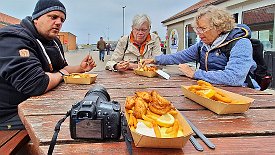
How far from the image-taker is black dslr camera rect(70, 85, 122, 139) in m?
0.85

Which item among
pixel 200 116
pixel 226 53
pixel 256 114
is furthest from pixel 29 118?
pixel 226 53

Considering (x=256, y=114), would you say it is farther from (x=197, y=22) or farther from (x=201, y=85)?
(x=197, y=22)

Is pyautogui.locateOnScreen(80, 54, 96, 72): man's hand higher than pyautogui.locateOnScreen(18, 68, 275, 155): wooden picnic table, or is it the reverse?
pyautogui.locateOnScreen(80, 54, 96, 72): man's hand

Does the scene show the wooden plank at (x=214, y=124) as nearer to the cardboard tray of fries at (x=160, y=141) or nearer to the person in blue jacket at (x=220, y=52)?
the cardboard tray of fries at (x=160, y=141)

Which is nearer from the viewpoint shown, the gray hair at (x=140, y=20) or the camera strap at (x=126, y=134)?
the camera strap at (x=126, y=134)

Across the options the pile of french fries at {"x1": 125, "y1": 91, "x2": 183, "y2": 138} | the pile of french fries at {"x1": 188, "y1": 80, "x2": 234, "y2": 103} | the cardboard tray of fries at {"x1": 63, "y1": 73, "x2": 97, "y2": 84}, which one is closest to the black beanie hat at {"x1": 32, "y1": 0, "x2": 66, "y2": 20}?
the cardboard tray of fries at {"x1": 63, "y1": 73, "x2": 97, "y2": 84}

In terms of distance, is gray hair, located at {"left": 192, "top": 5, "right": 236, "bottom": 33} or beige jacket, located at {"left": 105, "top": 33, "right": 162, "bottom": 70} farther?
beige jacket, located at {"left": 105, "top": 33, "right": 162, "bottom": 70}

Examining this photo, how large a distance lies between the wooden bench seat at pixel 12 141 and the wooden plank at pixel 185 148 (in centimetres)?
74

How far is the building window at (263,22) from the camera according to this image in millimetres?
7104

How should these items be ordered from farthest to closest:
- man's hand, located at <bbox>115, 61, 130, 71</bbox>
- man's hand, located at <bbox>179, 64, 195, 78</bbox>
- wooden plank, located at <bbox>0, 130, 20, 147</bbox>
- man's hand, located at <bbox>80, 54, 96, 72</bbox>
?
1. man's hand, located at <bbox>115, 61, 130, 71</bbox>
2. man's hand, located at <bbox>80, 54, 96, 72</bbox>
3. man's hand, located at <bbox>179, 64, 195, 78</bbox>
4. wooden plank, located at <bbox>0, 130, 20, 147</bbox>

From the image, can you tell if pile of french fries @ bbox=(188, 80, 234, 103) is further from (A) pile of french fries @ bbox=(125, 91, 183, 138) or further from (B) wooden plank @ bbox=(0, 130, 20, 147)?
(B) wooden plank @ bbox=(0, 130, 20, 147)

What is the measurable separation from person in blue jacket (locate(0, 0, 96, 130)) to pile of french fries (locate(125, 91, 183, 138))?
95cm

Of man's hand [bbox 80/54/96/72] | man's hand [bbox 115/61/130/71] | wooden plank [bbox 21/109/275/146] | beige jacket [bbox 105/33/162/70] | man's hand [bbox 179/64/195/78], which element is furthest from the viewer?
beige jacket [bbox 105/33/162/70]

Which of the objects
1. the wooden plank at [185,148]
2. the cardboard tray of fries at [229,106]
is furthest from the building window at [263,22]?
the wooden plank at [185,148]
